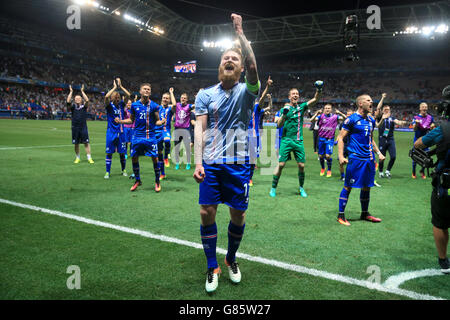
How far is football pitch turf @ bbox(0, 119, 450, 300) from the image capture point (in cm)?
299

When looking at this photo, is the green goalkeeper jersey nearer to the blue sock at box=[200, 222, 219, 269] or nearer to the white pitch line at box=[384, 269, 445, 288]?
the white pitch line at box=[384, 269, 445, 288]

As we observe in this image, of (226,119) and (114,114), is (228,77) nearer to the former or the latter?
(226,119)

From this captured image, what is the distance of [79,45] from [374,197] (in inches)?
2335

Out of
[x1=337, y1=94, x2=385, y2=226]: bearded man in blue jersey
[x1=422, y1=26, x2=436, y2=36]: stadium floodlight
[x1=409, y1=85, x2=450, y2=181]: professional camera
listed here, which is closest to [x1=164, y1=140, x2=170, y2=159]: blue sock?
[x1=337, y1=94, x2=385, y2=226]: bearded man in blue jersey

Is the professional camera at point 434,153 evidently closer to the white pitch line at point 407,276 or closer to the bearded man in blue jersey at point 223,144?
the white pitch line at point 407,276

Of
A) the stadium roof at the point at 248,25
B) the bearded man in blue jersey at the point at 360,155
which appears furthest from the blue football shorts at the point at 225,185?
the stadium roof at the point at 248,25

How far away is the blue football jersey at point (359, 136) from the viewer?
5202 millimetres

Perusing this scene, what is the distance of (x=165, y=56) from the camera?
203 ft

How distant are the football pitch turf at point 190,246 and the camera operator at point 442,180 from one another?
0.41 metres

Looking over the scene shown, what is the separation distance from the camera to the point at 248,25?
4375cm

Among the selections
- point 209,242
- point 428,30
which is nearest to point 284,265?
point 209,242

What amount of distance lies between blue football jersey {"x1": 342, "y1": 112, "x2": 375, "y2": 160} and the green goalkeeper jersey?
1.76m

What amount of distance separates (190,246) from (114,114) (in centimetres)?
622
